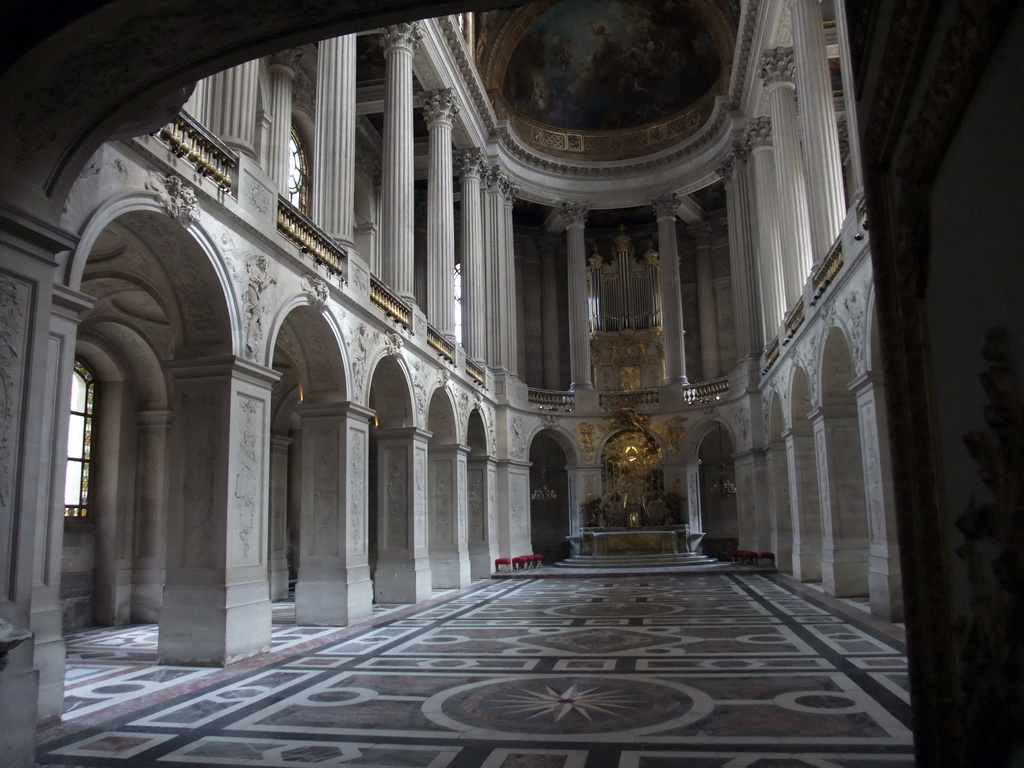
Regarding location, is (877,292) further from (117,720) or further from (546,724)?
(117,720)

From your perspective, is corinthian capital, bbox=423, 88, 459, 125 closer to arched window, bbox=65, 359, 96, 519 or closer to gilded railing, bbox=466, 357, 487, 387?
gilded railing, bbox=466, 357, 487, 387

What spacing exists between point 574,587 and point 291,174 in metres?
12.6

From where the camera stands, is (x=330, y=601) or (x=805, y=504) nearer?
(x=330, y=601)

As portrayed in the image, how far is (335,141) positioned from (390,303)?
10.8 ft

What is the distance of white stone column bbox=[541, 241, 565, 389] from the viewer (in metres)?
32.5

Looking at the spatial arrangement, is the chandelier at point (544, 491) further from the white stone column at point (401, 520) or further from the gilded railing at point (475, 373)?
the white stone column at point (401, 520)

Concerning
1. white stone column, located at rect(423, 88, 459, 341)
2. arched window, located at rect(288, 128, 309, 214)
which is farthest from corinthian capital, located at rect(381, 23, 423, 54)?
arched window, located at rect(288, 128, 309, 214)

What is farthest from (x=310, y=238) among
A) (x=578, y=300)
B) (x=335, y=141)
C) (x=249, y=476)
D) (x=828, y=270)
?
(x=578, y=300)

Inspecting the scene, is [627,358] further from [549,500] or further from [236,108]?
[236,108]

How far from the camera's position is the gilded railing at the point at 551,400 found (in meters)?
28.2

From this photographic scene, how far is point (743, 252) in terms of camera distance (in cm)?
2636

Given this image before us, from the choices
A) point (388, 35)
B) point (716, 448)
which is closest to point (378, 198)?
point (388, 35)

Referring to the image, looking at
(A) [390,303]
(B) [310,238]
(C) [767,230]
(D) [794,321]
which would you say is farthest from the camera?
(C) [767,230]

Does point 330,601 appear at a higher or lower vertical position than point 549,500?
lower
